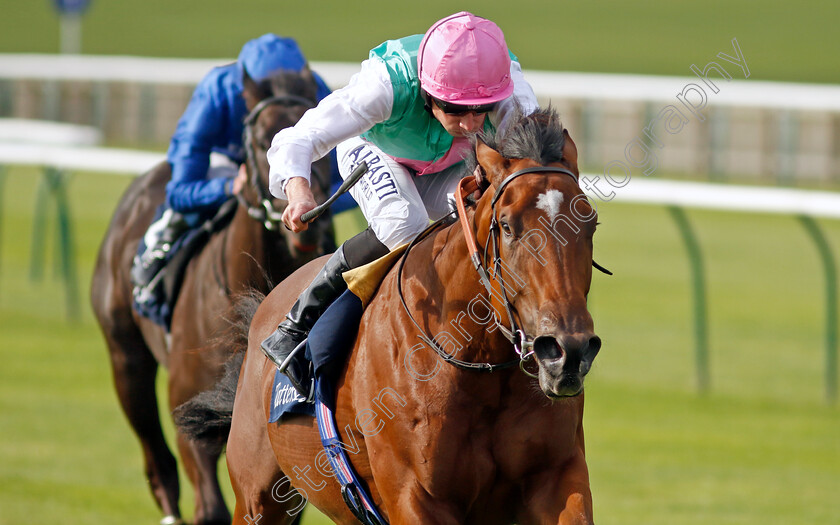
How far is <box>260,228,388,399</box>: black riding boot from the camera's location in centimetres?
365

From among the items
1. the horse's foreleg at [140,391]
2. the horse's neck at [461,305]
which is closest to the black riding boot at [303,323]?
the horse's neck at [461,305]

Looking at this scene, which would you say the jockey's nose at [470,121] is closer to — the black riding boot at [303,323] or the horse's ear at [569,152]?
the horse's ear at [569,152]

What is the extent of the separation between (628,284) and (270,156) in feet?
28.2

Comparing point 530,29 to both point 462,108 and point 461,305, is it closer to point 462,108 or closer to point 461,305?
point 462,108

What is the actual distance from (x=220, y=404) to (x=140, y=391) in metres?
1.97

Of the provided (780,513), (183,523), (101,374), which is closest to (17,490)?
(183,523)

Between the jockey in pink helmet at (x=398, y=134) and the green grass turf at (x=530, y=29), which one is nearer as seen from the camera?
the jockey in pink helmet at (x=398, y=134)

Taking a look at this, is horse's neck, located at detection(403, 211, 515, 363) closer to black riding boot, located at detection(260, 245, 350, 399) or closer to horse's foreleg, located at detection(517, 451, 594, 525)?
horse's foreleg, located at detection(517, 451, 594, 525)

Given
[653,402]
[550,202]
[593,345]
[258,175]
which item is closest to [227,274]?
[258,175]

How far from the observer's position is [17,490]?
6.38m

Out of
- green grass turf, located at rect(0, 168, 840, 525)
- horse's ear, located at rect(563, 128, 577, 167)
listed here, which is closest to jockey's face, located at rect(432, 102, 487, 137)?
horse's ear, located at rect(563, 128, 577, 167)

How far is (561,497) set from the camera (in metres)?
3.07

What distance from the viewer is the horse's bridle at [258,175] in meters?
5.05

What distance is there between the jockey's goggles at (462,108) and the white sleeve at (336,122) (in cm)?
18
